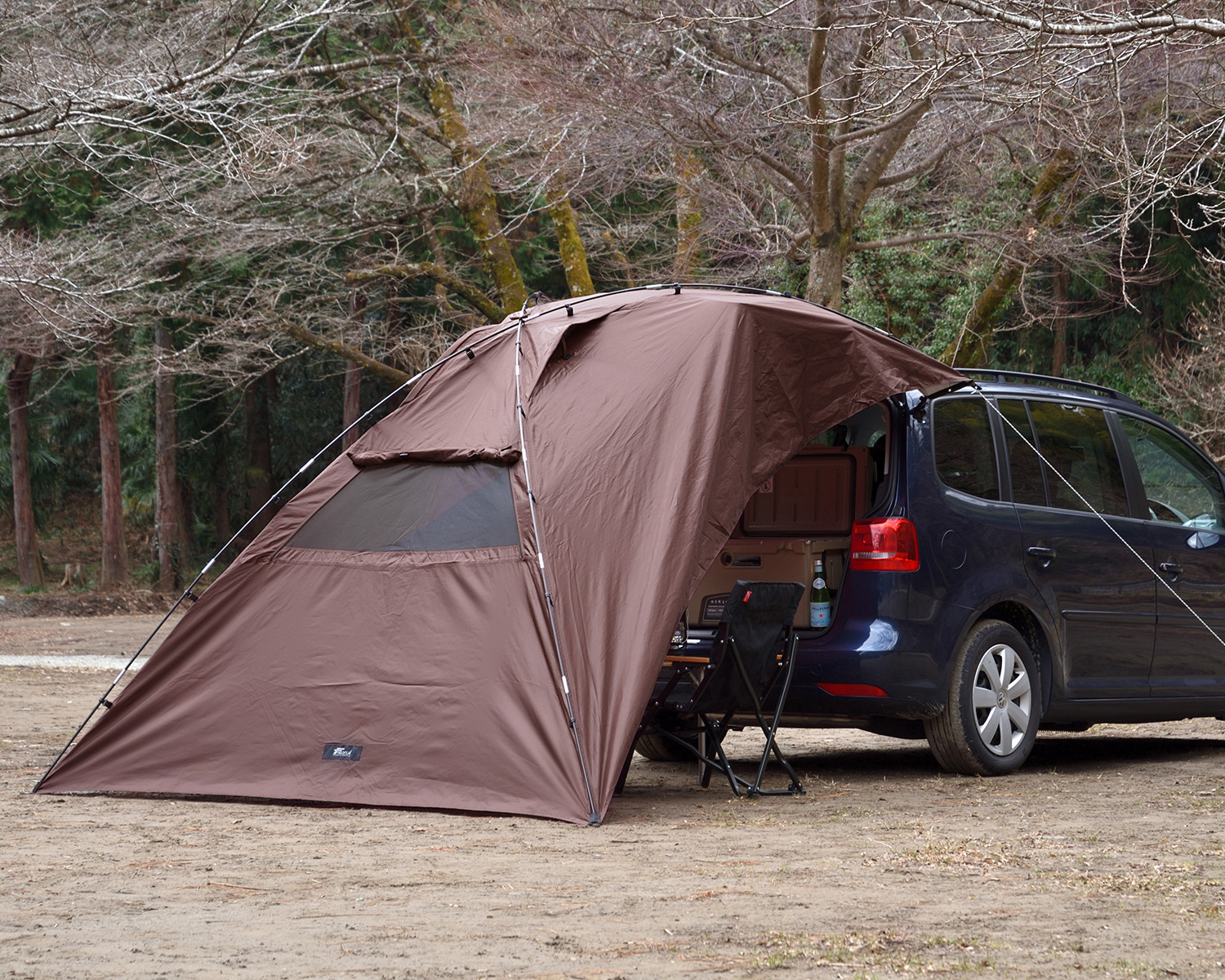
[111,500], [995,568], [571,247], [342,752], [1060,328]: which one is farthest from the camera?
[111,500]

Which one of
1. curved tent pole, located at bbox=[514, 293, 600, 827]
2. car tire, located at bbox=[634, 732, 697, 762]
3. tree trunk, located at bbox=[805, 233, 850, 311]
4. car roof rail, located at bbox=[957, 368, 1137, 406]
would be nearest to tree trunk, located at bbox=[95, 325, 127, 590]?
tree trunk, located at bbox=[805, 233, 850, 311]

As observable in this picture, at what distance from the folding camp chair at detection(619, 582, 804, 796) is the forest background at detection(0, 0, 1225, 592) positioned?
3.05 meters

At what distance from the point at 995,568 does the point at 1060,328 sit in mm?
16504

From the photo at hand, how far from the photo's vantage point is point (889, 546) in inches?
262

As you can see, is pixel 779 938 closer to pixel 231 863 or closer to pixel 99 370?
pixel 231 863

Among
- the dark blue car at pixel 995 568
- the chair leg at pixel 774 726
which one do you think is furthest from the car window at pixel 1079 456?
the chair leg at pixel 774 726

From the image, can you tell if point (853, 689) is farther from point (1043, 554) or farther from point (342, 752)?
point (342, 752)

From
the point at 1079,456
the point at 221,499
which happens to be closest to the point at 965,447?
the point at 1079,456

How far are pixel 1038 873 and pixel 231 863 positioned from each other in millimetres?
2628

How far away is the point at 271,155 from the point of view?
38.3 ft

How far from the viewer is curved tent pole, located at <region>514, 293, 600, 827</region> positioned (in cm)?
568

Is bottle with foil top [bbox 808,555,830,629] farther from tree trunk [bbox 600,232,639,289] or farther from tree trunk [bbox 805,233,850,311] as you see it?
tree trunk [bbox 600,232,639,289]

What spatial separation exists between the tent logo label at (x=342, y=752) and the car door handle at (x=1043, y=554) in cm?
332

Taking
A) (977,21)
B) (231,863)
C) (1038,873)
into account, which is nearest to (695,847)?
(1038,873)
